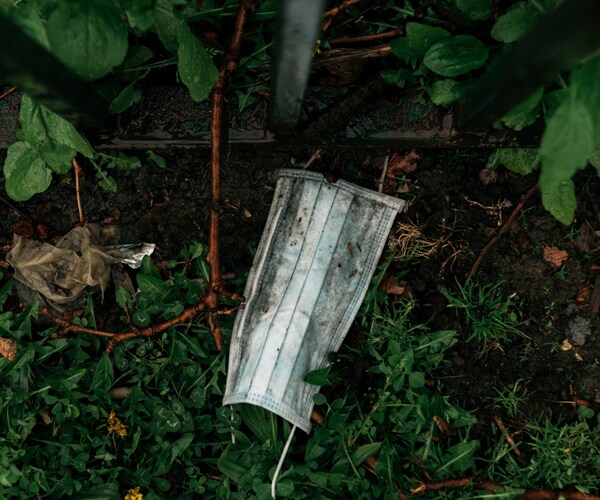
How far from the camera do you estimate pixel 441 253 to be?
2391 mm

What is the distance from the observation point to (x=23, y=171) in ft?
7.04

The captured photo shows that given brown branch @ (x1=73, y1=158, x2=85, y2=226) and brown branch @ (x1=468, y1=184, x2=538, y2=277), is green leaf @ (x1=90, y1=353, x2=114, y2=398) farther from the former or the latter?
brown branch @ (x1=468, y1=184, x2=538, y2=277)

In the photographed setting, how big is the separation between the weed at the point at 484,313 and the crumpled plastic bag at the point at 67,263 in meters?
1.30

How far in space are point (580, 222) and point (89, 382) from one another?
2086 millimetres

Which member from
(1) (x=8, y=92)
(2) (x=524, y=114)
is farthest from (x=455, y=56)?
(1) (x=8, y=92)

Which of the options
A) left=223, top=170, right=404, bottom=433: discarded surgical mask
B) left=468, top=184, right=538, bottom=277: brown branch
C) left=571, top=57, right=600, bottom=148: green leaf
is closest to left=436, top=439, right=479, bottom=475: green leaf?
left=223, top=170, right=404, bottom=433: discarded surgical mask

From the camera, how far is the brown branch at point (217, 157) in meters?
1.97

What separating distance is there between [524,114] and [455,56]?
297 millimetres

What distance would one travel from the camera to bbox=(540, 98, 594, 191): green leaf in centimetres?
138

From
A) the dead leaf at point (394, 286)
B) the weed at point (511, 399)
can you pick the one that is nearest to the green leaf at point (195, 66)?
the dead leaf at point (394, 286)

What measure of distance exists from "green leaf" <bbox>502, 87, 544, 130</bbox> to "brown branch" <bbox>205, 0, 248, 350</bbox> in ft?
3.04

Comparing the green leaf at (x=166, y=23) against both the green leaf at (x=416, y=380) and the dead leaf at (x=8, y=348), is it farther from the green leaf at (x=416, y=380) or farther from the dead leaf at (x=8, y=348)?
the green leaf at (x=416, y=380)

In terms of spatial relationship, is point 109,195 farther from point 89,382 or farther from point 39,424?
point 39,424

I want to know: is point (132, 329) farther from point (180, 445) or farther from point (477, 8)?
point (477, 8)
